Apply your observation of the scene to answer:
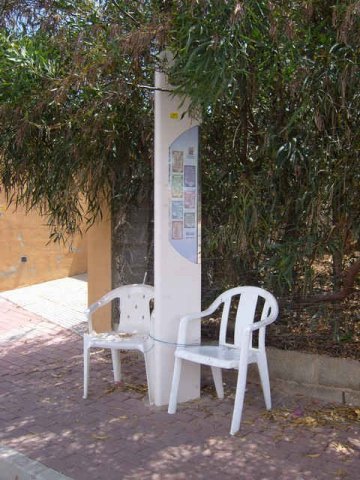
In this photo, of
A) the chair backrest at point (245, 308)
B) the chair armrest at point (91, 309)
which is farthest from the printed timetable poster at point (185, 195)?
the chair armrest at point (91, 309)

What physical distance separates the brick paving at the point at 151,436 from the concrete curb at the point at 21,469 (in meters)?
0.06

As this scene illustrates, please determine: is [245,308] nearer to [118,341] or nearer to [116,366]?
[118,341]

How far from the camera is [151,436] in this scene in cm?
410

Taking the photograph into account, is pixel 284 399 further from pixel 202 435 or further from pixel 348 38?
pixel 348 38

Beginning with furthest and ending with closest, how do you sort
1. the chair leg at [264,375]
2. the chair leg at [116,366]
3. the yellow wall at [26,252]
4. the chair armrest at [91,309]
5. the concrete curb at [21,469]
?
the yellow wall at [26,252], the chair leg at [116,366], the chair armrest at [91,309], the chair leg at [264,375], the concrete curb at [21,469]

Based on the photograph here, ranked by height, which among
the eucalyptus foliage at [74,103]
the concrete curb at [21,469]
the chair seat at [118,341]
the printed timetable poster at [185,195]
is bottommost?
the concrete curb at [21,469]

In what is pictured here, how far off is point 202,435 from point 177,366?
0.62 m

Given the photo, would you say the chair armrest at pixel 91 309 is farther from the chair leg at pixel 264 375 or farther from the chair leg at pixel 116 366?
the chair leg at pixel 264 375

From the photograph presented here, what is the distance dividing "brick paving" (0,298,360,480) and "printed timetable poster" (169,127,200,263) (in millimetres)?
1351

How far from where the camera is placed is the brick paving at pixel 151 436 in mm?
3584

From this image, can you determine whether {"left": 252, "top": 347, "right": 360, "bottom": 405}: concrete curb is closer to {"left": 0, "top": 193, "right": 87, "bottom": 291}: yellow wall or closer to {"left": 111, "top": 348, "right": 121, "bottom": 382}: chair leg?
{"left": 111, "top": 348, "right": 121, "bottom": 382}: chair leg

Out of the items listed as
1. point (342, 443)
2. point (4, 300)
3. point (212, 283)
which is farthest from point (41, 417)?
point (4, 300)

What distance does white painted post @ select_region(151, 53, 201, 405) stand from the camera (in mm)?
4512

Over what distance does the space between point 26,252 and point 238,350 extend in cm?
712
